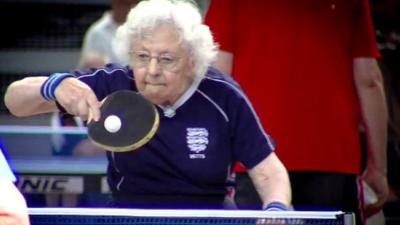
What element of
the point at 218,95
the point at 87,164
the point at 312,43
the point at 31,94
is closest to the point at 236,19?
the point at 312,43

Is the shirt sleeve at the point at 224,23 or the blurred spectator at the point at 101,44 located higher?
the shirt sleeve at the point at 224,23

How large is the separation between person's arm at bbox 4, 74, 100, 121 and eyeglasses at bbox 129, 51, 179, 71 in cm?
25

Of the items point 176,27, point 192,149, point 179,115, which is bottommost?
point 192,149

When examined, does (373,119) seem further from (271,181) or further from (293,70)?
(271,181)

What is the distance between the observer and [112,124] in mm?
4531

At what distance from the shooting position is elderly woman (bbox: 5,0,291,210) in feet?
16.1

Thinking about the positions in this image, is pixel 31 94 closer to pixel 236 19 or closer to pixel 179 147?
pixel 179 147

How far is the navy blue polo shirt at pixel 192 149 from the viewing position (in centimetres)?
491

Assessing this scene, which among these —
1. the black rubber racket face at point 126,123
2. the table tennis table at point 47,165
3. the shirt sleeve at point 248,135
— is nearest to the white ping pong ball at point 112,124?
the black rubber racket face at point 126,123

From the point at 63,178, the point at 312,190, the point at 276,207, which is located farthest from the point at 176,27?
the point at 63,178

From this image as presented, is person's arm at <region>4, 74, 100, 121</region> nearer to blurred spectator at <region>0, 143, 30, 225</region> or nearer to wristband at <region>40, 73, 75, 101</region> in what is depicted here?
wristband at <region>40, 73, 75, 101</region>

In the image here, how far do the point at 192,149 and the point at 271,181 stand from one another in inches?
11.8

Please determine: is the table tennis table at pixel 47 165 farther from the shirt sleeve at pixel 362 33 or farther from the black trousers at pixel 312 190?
the shirt sleeve at pixel 362 33

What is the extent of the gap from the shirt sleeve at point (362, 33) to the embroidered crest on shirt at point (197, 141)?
1.16 m
